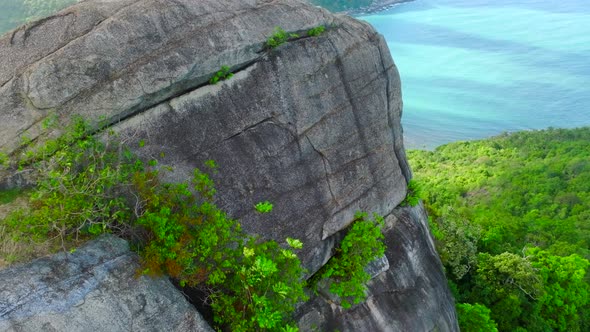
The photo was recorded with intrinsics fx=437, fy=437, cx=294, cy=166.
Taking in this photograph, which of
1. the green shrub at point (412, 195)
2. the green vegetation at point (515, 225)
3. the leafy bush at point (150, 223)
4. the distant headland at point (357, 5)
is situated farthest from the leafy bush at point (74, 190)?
the distant headland at point (357, 5)

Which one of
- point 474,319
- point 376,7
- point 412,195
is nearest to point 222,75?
point 412,195

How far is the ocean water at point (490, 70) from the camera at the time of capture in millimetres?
47875

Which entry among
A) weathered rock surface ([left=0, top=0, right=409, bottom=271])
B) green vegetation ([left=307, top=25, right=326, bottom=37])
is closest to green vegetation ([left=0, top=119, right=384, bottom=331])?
weathered rock surface ([left=0, top=0, right=409, bottom=271])

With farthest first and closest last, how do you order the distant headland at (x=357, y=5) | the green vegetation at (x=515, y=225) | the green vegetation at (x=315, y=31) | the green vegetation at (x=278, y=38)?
the distant headland at (x=357, y=5) < the green vegetation at (x=515, y=225) < the green vegetation at (x=315, y=31) < the green vegetation at (x=278, y=38)

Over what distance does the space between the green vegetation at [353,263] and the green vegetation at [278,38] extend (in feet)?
13.0

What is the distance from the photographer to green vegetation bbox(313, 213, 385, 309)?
855cm

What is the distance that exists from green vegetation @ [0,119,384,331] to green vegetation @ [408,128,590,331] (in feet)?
26.5

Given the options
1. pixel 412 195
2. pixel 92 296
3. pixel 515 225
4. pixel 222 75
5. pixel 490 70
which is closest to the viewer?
pixel 92 296

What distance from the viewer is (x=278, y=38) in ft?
26.9

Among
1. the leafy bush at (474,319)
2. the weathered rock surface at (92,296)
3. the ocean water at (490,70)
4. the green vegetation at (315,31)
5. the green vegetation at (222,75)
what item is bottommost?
the ocean water at (490,70)

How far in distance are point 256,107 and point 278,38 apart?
4.75ft

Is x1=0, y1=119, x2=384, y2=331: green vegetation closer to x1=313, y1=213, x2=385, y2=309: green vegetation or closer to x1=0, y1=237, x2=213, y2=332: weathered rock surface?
x1=0, y1=237, x2=213, y2=332: weathered rock surface

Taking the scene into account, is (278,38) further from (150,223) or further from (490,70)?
(490,70)

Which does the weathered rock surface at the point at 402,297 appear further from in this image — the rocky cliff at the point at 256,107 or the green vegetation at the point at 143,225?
the green vegetation at the point at 143,225
